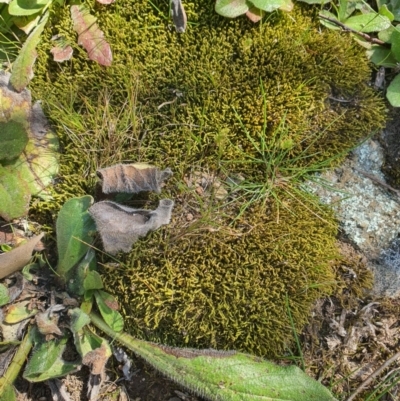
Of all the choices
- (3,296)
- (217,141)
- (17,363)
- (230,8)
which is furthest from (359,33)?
(17,363)

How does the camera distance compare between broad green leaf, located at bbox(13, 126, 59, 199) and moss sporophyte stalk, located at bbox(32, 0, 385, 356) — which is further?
broad green leaf, located at bbox(13, 126, 59, 199)

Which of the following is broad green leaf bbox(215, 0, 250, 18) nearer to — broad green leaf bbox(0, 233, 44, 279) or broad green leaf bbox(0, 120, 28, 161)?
broad green leaf bbox(0, 120, 28, 161)

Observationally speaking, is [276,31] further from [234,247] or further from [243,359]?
[243,359]

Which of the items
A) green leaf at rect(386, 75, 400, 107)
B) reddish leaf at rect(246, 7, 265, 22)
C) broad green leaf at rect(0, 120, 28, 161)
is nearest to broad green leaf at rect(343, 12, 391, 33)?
green leaf at rect(386, 75, 400, 107)

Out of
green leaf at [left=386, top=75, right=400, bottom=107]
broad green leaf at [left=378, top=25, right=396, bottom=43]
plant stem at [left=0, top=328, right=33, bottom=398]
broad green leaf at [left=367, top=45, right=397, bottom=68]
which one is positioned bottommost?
plant stem at [left=0, top=328, right=33, bottom=398]

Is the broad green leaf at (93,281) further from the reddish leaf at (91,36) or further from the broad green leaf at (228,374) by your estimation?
the reddish leaf at (91,36)

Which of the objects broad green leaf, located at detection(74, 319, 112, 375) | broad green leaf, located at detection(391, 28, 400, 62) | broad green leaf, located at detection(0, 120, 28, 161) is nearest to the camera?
broad green leaf, located at detection(74, 319, 112, 375)
